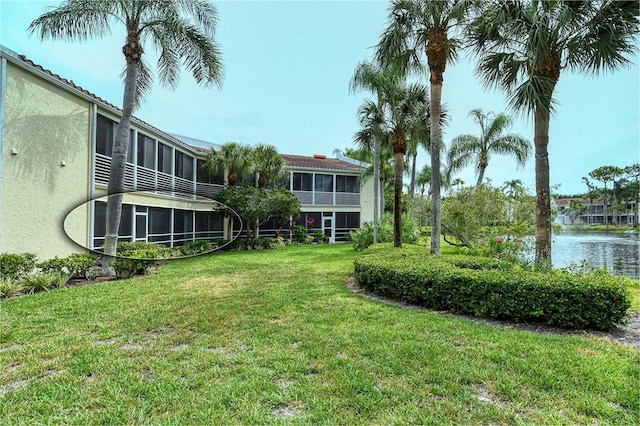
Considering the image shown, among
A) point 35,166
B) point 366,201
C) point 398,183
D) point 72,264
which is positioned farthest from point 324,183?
point 35,166

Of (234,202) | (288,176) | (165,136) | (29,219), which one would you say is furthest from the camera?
(288,176)

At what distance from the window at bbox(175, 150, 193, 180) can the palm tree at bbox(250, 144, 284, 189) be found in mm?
3668

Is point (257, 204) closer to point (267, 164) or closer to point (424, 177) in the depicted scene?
point (267, 164)

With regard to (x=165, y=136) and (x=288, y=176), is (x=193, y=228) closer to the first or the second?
(x=165, y=136)

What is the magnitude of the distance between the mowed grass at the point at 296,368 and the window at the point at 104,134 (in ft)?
20.5

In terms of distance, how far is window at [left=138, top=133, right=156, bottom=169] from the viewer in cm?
1241

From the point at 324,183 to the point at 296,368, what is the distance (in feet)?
68.5

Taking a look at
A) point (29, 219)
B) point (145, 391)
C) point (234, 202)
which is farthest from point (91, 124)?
point (145, 391)

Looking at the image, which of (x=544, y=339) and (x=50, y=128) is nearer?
(x=544, y=339)

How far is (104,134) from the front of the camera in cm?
1061

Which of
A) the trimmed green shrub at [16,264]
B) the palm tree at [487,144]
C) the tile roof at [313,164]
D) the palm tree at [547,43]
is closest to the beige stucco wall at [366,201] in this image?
the tile roof at [313,164]

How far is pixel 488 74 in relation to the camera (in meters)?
8.84

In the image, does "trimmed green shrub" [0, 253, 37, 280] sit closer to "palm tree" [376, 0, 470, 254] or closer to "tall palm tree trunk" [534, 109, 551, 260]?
"palm tree" [376, 0, 470, 254]

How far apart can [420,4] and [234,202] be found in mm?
12137
